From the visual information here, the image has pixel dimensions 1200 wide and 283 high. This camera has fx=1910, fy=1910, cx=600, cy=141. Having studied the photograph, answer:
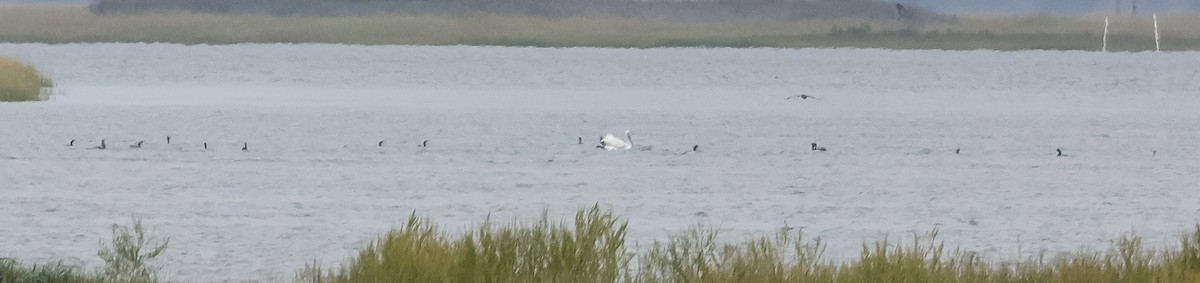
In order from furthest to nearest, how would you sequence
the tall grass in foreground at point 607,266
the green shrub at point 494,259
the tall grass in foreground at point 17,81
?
the tall grass in foreground at point 17,81 < the green shrub at point 494,259 < the tall grass in foreground at point 607,266

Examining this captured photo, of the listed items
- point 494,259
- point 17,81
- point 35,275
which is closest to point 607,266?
point 494,259

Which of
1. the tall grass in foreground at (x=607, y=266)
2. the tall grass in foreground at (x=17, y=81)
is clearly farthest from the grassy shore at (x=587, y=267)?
the tall grass in foreground at (x=17, y=81)

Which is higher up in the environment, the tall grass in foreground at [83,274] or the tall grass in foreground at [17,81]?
the tall grass in foreground at [17,81]

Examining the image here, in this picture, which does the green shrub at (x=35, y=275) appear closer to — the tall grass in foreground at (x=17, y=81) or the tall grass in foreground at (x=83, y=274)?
the tall grass in foreground at (x=83, y=274)

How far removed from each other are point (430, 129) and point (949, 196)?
74.7ft

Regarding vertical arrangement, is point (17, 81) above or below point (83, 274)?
above

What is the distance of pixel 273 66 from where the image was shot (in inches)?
5492

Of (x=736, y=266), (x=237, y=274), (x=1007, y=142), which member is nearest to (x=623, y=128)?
(x=1007, y=142)

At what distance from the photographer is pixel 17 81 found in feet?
184

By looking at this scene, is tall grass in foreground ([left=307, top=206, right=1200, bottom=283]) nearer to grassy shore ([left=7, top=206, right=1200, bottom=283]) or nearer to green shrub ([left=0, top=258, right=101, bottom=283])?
grassy shore ([left=7, top=206, right=1200, bottom=283])

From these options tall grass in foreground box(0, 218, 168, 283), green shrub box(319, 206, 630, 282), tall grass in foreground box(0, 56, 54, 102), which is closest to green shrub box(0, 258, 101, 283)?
tall grass in foreground box(0, 218, 168, 283)

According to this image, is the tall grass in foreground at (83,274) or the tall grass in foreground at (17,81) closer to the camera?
the tall grass in foreground at (83,274)

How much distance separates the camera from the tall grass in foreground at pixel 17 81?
2125 inches

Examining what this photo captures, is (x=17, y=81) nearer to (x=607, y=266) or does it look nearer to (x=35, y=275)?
(x=35, y=275)
